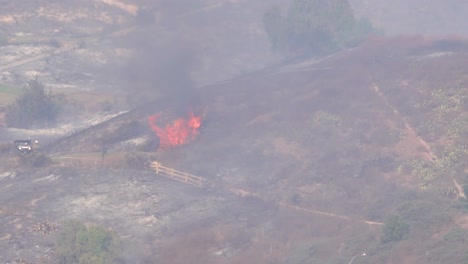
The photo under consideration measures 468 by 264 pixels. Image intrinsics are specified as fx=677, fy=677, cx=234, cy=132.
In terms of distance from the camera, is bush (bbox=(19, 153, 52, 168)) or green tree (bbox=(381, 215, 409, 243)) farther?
bush (bbox=(19, 153, 52, 168))

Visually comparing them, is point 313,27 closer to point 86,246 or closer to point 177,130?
point 177,130

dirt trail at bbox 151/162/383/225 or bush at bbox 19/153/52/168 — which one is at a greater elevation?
bush at bbox 19/153/52/168

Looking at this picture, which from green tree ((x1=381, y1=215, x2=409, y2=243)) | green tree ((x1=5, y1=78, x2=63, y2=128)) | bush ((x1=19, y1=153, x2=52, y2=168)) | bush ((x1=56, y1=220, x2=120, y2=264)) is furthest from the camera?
green tree ((x1=5, y1=78, x2=63, y2=128))

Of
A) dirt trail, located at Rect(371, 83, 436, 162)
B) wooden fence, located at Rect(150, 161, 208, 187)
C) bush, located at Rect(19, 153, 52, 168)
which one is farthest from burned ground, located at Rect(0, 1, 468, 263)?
wooden fence, located at Rect(150, 161, 208, 187)

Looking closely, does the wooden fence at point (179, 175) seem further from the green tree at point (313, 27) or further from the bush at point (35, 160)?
the green tree at point (313, 27)

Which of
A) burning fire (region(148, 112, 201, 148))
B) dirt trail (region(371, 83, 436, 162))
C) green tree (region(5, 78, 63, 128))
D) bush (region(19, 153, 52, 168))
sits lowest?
green tree (region(5, 78, 63, 128))

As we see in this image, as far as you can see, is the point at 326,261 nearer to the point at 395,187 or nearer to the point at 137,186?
the point at 395,187

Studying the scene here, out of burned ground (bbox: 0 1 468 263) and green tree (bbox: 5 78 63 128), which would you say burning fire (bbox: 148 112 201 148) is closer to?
burned ground (bbox: 0 1 468 263)

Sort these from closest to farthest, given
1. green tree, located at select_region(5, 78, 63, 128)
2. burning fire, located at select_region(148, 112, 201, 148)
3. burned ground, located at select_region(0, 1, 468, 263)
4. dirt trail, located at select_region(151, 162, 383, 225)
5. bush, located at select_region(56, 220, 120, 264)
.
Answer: bush, located at select_region(56, 220, 120, 264)
burned ground, located at select_region(0, 1, 468, 263)
dirt trail, located at select_region(151, 162, 383, 225)
burning fire, located at select_region(148, 112, 201, 148)
green tree, located at select_region(5, 78, 63, 128)
